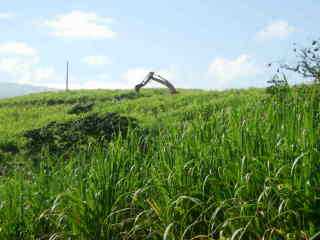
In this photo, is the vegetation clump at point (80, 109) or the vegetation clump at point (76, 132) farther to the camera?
the vegetation clump at point (80, 109)

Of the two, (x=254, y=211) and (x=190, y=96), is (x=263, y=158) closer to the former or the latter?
(x=254, y=211)

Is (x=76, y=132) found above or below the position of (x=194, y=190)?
below

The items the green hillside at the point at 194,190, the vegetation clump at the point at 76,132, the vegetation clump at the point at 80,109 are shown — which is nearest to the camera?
the green hillside at the point at 194,190

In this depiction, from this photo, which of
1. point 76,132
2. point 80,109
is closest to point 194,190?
point 76,132

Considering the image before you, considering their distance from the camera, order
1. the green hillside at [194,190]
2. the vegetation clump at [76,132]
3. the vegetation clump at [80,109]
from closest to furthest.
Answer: the green hillside at [194,190] → the vegetation clump at [76,132] → the vegetation clump at [80,109]

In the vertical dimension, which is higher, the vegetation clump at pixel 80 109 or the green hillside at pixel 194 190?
the green hillside at pixel 194 190

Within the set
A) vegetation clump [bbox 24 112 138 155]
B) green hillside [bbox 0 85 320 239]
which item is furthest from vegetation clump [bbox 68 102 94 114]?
green hillside [bbox 0 85 320 239]

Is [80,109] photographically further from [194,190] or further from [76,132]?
[194,190]

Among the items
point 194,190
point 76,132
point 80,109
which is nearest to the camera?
point 194,190

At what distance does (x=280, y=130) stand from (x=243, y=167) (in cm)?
84

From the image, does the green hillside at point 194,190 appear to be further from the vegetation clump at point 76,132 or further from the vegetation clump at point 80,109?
the vegetation clump at point 80,109

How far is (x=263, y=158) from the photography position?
5.70 meters

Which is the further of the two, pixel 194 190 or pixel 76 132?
Answer: pixel 76 132

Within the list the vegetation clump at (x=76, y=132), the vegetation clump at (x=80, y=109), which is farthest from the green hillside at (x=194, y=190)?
the vegetation clump at (x=80, y=109)
